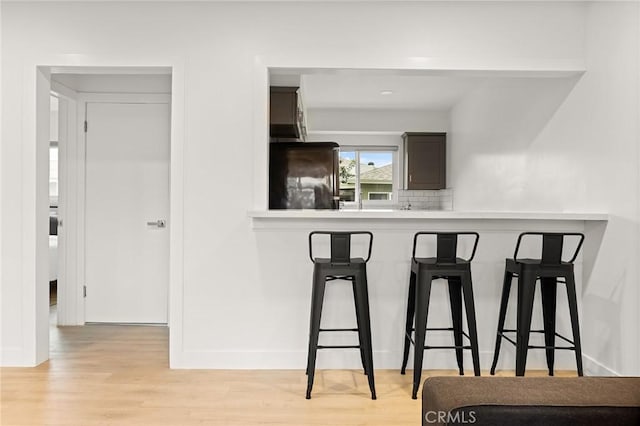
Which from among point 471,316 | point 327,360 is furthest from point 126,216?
point 471,316

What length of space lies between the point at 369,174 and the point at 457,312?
5013 mm

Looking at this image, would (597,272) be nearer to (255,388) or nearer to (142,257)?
(255,388)

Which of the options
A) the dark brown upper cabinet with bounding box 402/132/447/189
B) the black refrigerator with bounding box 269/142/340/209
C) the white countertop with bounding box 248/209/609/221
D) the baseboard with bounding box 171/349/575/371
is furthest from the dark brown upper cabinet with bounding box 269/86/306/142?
the dark brown upper cabinet with bounding box 402/132/447/189

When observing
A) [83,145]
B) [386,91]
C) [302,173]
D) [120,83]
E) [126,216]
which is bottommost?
[126,216]

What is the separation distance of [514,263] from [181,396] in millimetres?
2030

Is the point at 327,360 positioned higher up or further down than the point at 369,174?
further down

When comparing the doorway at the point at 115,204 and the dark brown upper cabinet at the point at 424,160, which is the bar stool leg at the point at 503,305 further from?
the dark brown upper cabinet at the point at 424,160

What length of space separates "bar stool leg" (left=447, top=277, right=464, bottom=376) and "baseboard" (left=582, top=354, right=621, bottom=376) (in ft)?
2.55

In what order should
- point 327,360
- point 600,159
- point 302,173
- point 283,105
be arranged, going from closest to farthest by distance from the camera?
1. point 600,159
2. point 327,360
3. point 283,105
4. point 302,173

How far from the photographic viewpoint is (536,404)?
4.05 feet

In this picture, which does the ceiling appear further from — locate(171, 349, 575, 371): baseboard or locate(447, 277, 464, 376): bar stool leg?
locate(171, 349, 575, 371): baseboard

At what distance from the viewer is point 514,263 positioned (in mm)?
3055

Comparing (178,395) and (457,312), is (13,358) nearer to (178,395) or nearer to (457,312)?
(178,395)

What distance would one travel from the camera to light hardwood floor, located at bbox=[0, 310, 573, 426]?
2.51 meters
